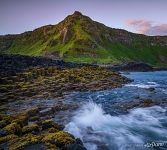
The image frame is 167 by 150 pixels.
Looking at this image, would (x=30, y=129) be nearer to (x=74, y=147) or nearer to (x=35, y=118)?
(x=74, y=147)

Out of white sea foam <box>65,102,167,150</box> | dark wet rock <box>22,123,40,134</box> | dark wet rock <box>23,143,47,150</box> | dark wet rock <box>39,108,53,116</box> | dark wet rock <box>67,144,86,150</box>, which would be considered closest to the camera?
dark wet rock <box>23,143,47,150</box>

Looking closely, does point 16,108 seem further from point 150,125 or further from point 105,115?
point 150,125

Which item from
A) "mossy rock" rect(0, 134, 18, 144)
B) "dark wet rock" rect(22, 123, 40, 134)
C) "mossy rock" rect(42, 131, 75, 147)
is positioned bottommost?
"dark wet rock" rect(22, 123, 40, 134)

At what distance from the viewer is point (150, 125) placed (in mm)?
21781

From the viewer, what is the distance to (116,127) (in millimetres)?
20984

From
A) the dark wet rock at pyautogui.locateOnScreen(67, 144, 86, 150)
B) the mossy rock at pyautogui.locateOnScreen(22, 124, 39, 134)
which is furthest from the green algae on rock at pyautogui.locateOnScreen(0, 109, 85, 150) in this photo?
the dark wet rock at pyautogui.locateOnScreen(67, 144, 86, 150)

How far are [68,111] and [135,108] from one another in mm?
7600

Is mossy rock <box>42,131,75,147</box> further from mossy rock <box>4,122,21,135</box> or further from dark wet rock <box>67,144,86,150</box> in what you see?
mossy rock <box>4,122,21,135</box>

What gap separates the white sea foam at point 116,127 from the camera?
56.7ft

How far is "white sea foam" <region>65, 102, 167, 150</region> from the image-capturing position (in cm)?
1728

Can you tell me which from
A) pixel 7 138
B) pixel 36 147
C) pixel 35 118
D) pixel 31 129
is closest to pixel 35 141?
pixel 36 147

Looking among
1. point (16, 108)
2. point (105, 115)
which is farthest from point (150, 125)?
point (16, 108)

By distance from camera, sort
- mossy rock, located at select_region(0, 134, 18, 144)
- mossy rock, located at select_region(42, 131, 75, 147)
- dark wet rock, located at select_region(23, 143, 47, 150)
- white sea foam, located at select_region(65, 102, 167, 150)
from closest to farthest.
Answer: dark wet rock, located at select_region(23, 143, 47, 150)
mossy rock, located at select_region(42, 131, 75, 147)
mossy rock, located at select_region(0, 134, 18, 144)
white sea foam, located at select_region(65, 102, 167, 150)

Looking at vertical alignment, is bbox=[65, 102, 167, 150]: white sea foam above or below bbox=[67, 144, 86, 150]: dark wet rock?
below
